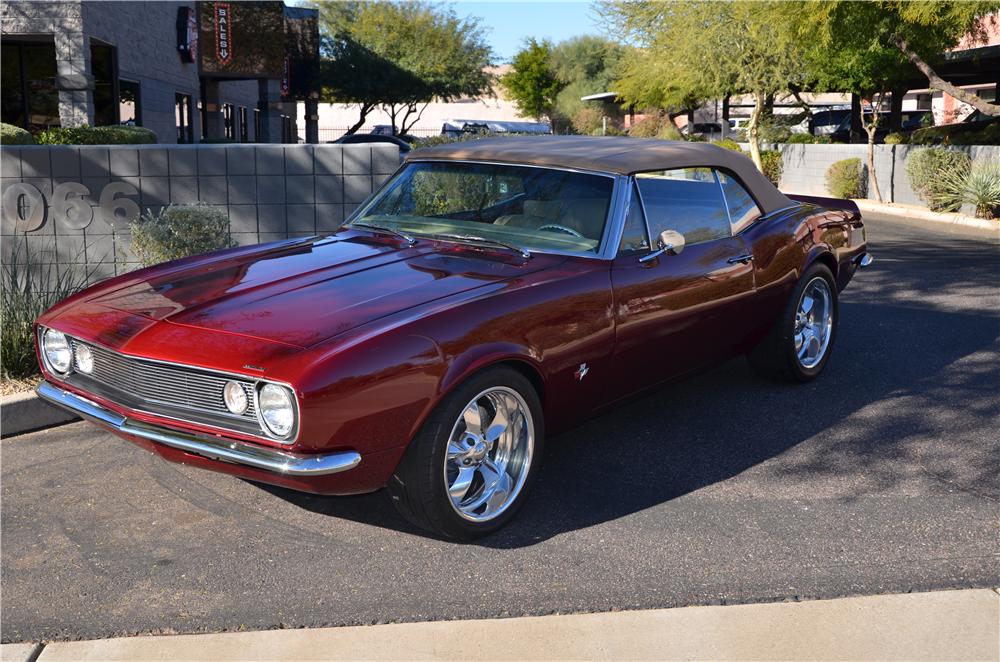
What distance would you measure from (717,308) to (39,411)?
3890 millimetres

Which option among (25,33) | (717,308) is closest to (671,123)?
(25,33)

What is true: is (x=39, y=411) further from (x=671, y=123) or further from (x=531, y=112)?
(x=531, y=112)

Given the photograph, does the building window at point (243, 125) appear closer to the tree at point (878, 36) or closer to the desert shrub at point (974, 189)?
the tree at point (878, 36)

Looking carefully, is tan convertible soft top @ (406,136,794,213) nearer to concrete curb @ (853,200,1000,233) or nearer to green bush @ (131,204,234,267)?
green bush @ (131,204,234,267)

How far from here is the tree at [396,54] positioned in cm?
4706

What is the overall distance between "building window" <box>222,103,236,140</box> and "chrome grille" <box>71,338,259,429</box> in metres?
32.5

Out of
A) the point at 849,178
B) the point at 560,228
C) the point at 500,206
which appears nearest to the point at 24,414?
the point at 500,206

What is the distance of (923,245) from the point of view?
570 inches

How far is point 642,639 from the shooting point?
353cm

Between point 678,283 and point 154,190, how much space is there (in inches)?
219

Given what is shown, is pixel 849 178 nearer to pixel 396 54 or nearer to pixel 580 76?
pixel 396 54

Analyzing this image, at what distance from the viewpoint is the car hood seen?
13.5ft

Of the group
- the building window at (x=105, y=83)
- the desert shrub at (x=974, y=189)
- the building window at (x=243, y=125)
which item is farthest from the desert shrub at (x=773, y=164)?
the building window at (x=243, y=125)

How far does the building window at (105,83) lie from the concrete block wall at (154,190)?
42.2 ft
